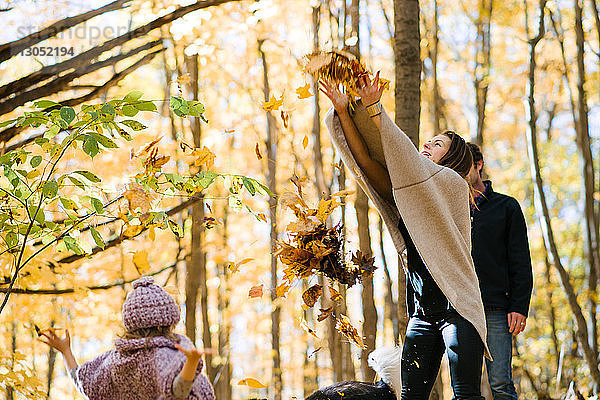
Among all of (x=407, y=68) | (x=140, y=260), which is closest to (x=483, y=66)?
(x=407, y=68)

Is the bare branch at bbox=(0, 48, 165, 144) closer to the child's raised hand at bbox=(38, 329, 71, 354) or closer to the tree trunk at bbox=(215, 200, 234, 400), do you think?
the child's raised hand at bbox=(38, 329, 71, 354)

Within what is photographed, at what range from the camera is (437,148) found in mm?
2541

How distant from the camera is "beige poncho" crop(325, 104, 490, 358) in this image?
2.25 metres

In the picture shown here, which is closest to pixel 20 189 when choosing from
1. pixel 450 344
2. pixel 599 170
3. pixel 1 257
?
pixel 1 257

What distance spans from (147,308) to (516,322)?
1.69m

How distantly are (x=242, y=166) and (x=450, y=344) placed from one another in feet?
30.5

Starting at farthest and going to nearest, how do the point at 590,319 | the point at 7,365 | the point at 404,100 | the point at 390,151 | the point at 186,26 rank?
the point at 590,319, the point at 186,26, the point at 404,100, the point at 7,365, the point at 390,151

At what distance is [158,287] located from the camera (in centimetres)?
256

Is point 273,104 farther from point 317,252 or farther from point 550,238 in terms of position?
point 550,238

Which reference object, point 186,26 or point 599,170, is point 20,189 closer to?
point 186,26

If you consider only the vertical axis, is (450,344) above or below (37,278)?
below

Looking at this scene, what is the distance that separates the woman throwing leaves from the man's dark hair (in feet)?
1.49

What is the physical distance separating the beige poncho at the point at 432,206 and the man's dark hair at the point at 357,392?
645 mm

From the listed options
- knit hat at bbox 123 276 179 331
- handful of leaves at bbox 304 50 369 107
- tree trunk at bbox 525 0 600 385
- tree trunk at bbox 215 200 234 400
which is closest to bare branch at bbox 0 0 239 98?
knit hat at bbox 123 276 179 331
